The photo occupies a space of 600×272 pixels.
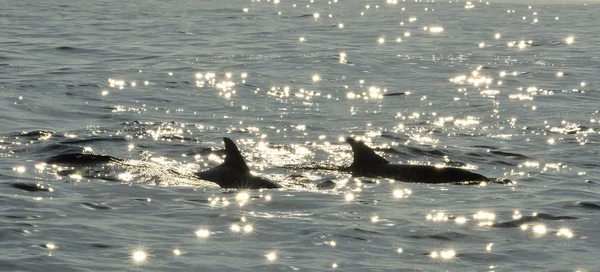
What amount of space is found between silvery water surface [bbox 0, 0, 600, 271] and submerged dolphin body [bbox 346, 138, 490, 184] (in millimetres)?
349

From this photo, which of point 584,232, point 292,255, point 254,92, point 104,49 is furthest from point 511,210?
point 104,49

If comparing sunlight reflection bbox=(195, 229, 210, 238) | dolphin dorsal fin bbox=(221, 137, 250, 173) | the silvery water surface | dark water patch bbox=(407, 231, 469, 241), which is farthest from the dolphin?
dark water patch bbox=(407, 231, 469, 241)

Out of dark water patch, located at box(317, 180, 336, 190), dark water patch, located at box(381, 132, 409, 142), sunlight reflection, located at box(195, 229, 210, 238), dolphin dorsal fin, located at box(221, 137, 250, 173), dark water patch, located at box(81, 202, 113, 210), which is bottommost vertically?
sunlight reflection, located at box(195, 229, 210, 238)

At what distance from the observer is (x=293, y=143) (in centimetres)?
2027

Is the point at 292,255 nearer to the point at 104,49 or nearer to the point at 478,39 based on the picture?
the point at 104,49

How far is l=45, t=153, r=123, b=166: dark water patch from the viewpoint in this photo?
17.4 meters

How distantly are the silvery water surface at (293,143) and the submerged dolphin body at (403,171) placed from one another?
1.14 ft

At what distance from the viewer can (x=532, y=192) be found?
15789 millimetres

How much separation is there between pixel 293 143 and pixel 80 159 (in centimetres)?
423

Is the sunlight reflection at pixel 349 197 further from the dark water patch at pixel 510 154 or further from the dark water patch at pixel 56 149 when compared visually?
the dark water patch at pixel 56 149

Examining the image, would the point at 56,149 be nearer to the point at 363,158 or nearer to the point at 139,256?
the point at 363,158

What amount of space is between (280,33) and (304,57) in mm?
9119

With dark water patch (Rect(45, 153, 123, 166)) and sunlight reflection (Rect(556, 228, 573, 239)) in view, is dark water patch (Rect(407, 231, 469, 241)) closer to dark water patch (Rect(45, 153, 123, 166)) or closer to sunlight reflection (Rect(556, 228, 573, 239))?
sunlight reflection (Rect(556, 228, 573, 239))

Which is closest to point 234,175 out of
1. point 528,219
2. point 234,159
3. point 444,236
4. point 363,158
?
point 234,159
